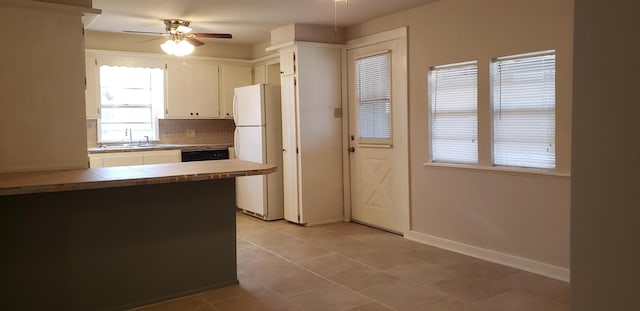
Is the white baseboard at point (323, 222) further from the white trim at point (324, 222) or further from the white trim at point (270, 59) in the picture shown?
the white trim at point (270, 59)

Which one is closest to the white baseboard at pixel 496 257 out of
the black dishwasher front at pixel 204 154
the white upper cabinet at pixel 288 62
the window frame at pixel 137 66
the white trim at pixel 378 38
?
the white trim at pixel 378 38

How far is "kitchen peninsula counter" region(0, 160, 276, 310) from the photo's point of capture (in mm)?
2984

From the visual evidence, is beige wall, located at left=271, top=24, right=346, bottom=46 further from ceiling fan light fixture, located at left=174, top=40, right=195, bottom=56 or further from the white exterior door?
ceiling fan light fixture, located at left=174, top=40, right=195, bottom=56

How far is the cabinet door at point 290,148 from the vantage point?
5.83 m

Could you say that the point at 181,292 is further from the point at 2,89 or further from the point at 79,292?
the point at 2,89

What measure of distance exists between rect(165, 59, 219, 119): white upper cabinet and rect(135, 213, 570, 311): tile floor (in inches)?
99.1

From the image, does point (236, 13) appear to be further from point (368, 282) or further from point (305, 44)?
point (368, 282)

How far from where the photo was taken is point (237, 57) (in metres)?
7.33

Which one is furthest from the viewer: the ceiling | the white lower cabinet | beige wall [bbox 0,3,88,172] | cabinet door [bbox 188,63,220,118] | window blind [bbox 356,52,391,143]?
cabinet door [bbox 188,63,220,118]

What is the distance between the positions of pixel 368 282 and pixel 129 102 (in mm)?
4416

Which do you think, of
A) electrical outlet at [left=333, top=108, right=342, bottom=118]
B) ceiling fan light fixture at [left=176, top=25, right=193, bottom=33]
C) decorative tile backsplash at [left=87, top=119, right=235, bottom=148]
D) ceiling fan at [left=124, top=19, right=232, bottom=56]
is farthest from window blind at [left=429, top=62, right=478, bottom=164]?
decorative tile backsplash at [left=87, top=119, right=235, bottom=148]

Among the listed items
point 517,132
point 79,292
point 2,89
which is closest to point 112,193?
point 79,292

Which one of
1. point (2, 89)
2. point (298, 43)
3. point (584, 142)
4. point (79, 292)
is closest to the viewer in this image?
point (584, 142)

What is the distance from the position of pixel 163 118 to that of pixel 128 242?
3.64m
